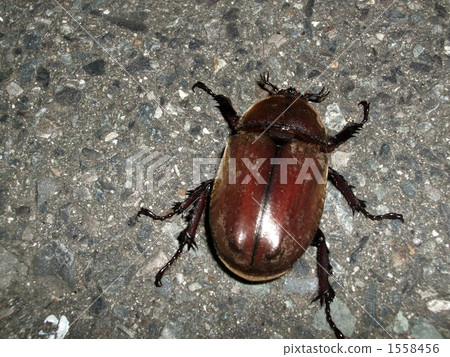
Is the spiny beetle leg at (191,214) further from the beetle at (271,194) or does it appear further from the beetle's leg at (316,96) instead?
the beetle's leg at (316,96)

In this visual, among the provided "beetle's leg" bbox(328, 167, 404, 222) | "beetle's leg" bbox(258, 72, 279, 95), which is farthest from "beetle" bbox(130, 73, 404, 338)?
"beetle's leg" bbox(258, 72, 279, 95)

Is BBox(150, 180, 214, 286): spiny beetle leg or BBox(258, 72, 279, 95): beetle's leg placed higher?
BBox(258, 72, 279, 95): beetle's leg

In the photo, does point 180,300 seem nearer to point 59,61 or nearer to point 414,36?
point 59,61

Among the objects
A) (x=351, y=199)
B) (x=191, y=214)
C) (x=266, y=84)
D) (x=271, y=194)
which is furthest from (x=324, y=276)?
(x=266, y=84)

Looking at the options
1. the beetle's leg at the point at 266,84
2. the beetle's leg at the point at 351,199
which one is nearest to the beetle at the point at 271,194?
the beetle's leg at the point at 351,199

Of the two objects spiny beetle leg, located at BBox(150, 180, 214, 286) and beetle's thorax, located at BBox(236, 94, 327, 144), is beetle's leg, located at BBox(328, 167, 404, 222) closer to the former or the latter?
beetle's thorax, located at BBox(236, 94, 327, 144)

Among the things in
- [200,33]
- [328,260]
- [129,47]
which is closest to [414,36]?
[200,33]
